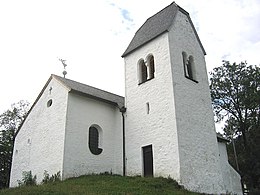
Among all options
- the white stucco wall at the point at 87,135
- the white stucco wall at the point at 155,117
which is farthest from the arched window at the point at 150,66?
the white stucco wall at the point at 87,135

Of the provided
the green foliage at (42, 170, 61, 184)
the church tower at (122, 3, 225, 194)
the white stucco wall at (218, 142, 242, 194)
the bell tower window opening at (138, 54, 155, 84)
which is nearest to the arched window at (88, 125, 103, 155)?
the church tower at (122, 3, 225, 194)

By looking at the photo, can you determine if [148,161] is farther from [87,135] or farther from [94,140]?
[87,135]

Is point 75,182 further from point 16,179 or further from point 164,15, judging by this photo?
point 164,15

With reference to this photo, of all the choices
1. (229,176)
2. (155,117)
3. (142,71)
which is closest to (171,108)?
(155,117)

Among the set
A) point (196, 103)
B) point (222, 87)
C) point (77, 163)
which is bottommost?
point (77, 163)

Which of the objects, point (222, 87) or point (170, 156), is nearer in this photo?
point (170, 156)

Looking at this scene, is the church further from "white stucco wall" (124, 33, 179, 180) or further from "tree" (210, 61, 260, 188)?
"tree" (210, 61, 260, 188)

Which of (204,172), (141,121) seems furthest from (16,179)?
(204,172)

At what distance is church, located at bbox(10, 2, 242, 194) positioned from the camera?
58.6ft

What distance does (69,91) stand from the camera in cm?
1967

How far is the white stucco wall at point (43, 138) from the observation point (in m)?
19.0

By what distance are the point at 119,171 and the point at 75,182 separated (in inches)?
191

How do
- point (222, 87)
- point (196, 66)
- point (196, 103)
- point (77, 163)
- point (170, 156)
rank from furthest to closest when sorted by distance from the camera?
1. point (222, 87)
2. point (196, 66)
3. point (196, 103)
4. point (77, 163)
5. point (170, 156)

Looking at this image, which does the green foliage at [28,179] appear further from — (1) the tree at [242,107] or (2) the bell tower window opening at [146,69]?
(1) the tree at [242,107]
